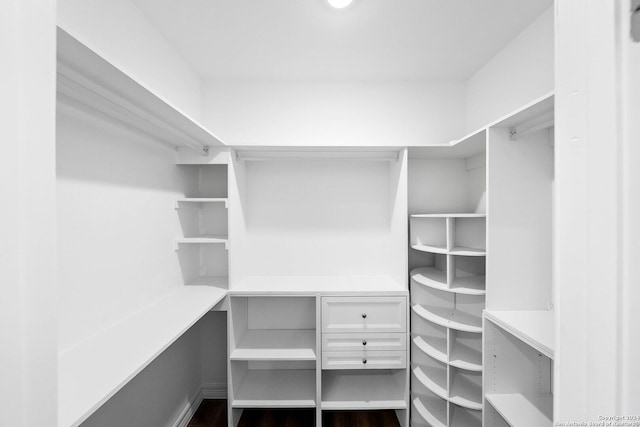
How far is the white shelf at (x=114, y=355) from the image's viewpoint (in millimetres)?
834

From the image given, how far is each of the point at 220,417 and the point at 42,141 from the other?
231 centimetres

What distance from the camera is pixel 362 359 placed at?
1.83 m

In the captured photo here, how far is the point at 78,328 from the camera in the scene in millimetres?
1143

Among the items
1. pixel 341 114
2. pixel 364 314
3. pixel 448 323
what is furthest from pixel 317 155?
pixel 448 323

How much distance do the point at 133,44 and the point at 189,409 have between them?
2.39 metres

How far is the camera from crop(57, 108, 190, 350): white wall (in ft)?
3.58

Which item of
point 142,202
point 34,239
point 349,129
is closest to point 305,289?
point 142,202

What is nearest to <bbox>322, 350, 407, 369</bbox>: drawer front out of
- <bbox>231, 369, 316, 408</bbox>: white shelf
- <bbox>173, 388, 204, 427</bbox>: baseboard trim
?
<bbox>231, 369, 316, 408</bbox>: white shelf

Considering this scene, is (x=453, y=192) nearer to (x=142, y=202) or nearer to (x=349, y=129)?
(x=349, y=129)

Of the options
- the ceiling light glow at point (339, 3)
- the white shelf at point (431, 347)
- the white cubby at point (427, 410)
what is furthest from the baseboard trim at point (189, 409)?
the ceiling light glow at point (339, 3)

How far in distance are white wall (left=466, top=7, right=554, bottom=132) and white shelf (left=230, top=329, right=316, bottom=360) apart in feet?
6.58

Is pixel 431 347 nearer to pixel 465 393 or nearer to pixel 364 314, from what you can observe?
pixel 465 393

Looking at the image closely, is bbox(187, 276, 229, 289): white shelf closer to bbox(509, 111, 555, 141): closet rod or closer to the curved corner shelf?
the curved corner shelf

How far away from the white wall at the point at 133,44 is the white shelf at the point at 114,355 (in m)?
1.02
